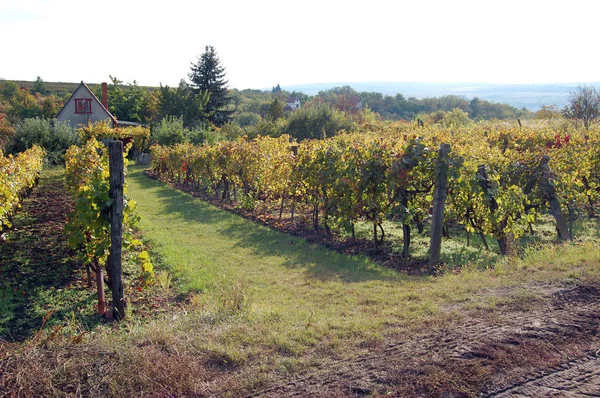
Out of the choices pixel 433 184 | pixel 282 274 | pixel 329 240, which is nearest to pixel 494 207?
pixel 433 184

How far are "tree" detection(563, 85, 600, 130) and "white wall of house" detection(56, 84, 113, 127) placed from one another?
3305 centimetres

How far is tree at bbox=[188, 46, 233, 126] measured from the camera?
48125mm

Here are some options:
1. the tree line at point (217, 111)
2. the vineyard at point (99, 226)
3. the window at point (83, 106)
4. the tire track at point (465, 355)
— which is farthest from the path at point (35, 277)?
the window at point (83, 106)

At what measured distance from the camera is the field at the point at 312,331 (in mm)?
3301

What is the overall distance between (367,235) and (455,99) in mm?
85926

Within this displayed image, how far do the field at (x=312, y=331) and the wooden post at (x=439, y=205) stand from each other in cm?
42

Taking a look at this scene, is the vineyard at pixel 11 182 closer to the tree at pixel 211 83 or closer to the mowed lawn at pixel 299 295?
the mowed lawn at pixel 299 295

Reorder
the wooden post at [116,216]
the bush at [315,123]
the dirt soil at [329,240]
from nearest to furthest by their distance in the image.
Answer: the wooden post at [116,216] < the dirt soil at [329,240] < the bush at [315,123]

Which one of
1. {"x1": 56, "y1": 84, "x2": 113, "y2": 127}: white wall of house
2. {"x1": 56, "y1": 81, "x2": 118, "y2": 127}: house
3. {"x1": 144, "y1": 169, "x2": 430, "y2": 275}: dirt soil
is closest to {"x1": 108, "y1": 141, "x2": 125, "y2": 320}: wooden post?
{"x1": 144, "y1": 169, "x2": 430, "y2": 275}: dirt soil

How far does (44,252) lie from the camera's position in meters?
8.20

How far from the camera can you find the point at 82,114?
117 ft

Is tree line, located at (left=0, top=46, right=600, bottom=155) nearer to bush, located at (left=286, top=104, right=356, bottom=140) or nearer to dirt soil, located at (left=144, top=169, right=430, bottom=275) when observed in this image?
bush, located at (left=286, top=104, right=356, bottom=140)

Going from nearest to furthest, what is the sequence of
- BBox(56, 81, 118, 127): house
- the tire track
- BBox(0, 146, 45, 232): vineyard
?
the tire track → BBox(0, 146, 45, 232): vineyard → BBox(56, 81, 118, 127): house

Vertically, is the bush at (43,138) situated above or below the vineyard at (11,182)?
above
